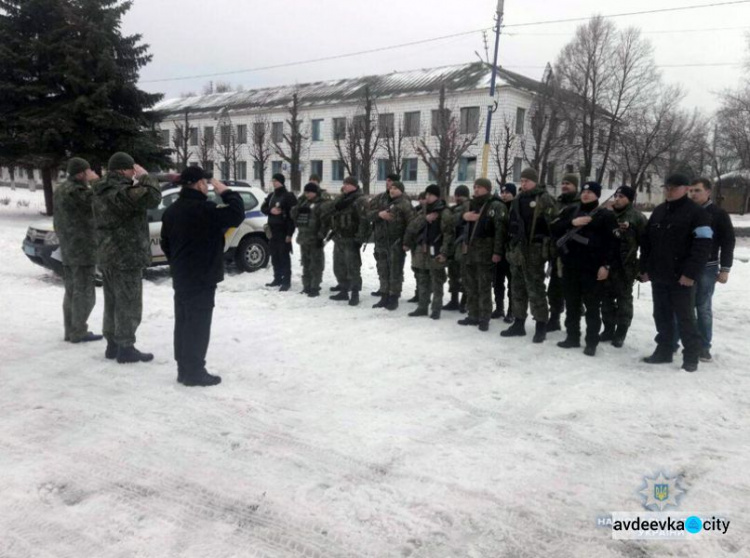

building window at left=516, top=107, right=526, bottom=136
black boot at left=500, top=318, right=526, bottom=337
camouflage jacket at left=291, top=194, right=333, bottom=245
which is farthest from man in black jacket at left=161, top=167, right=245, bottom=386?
building window at left=516, top=107, right=526, bottom=136

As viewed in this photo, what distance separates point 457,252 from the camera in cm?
761

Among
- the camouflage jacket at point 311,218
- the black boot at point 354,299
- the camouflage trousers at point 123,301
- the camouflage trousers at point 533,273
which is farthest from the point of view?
the camouflage jacket at point 311,218

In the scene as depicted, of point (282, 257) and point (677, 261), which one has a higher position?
point (677, 261)

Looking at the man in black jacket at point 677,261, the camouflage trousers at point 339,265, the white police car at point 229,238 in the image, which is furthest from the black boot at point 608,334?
the white police car at point 229,238

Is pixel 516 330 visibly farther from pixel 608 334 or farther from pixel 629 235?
pixel 629 235

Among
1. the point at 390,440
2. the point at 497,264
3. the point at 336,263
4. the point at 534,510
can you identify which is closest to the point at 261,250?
the point at 336,263

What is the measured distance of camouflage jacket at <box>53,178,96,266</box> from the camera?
618cm

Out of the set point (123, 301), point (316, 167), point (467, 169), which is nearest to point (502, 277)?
point (123, 301)

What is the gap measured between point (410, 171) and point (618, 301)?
37452 millimetres

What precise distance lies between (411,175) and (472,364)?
38.3 metres

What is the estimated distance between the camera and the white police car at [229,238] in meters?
9.90

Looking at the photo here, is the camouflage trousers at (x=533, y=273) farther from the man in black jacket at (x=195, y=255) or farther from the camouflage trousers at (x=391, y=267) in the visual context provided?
the man in black jacket at (x=195, y=255)

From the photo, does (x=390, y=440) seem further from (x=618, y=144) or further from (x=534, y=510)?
(x=618, y=144)

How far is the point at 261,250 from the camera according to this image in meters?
11.6
